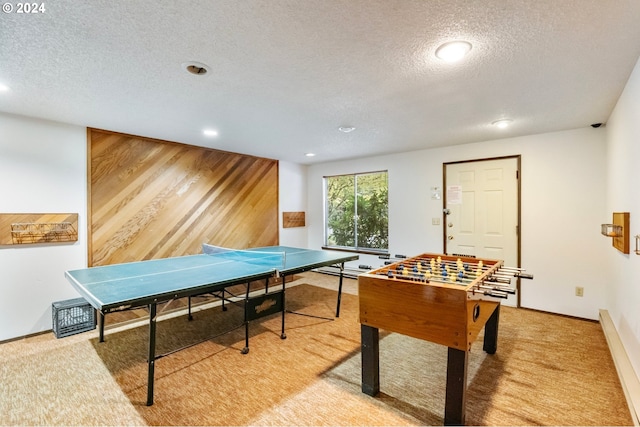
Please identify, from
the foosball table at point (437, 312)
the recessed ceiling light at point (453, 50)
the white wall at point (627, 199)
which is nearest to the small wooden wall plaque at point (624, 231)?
the white wall at point (627, 199)

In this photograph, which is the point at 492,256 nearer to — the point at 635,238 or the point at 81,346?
the point at 635,238

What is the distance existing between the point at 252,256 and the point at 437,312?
2.29m

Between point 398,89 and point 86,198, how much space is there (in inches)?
136

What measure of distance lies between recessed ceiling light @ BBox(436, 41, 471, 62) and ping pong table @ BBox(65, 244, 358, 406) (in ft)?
6.76

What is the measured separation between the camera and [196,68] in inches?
77.2

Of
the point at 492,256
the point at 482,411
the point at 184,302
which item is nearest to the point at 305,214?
the point at 184,302

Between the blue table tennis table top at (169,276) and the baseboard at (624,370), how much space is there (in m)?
2.32

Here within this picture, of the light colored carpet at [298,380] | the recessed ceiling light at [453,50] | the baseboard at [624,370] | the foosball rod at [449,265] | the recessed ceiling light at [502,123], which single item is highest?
the recessed ceiling light at [502,123]

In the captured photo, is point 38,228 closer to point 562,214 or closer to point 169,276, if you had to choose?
point 169,276

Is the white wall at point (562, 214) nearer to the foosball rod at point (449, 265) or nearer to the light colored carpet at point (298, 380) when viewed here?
the light colored carpet at point (298, 380)

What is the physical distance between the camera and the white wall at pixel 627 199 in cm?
197

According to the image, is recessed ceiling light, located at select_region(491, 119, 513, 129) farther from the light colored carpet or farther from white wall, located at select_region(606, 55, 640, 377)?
the light colored carpet

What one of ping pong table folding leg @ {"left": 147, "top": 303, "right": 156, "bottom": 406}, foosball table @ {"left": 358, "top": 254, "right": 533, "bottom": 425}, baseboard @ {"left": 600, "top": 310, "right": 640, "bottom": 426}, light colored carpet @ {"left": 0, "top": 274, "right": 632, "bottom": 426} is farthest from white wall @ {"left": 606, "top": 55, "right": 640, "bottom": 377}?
ping pong table folding leg @ {"left": 147, "top": 303, "right": 156, "bottom": 406}

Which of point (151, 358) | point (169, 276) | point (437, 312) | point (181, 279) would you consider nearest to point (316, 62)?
point (437, 312)
